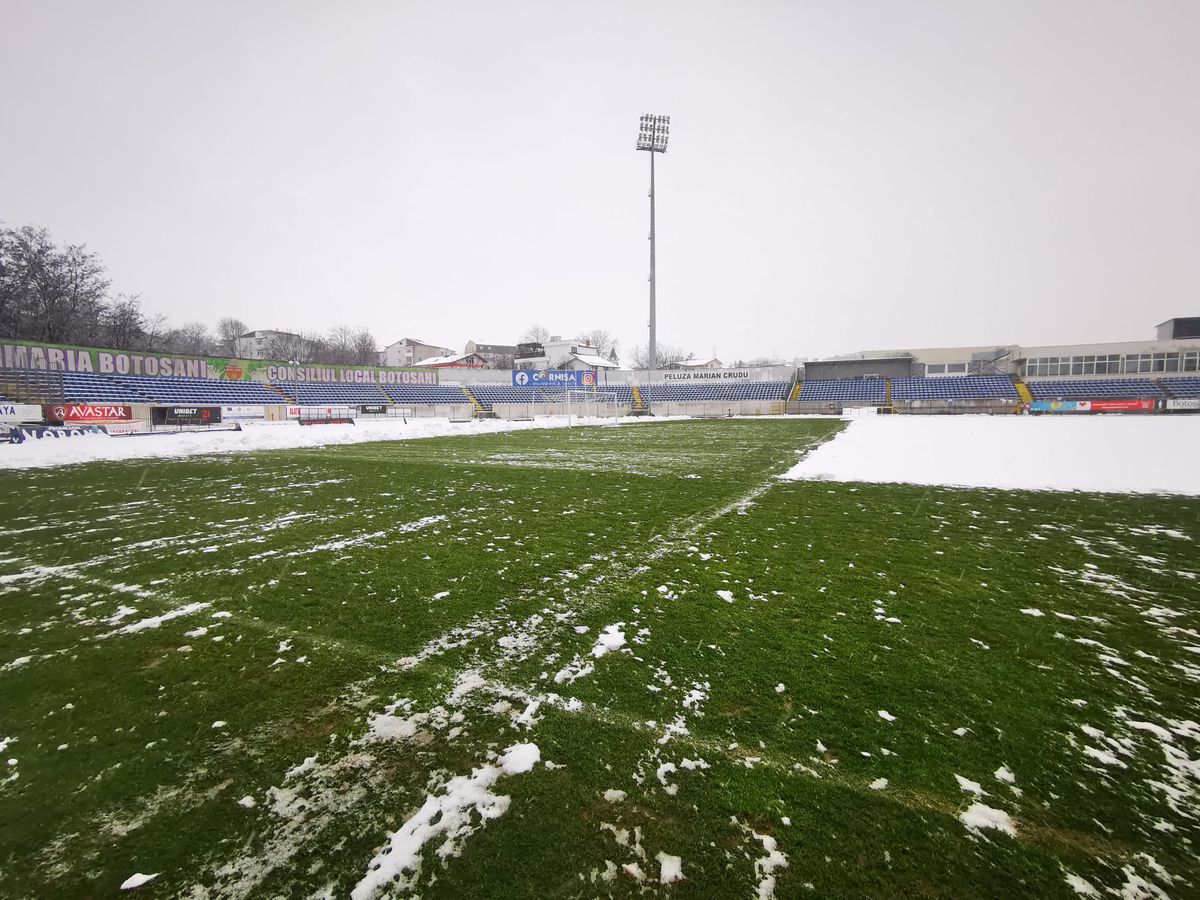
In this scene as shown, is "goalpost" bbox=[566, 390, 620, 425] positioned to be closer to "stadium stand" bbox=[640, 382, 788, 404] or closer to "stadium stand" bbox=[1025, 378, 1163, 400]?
"stadium stand" bbox=[640, 382, 788, 404]

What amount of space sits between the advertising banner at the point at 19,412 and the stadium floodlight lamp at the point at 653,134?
147ft

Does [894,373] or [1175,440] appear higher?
[894,373]

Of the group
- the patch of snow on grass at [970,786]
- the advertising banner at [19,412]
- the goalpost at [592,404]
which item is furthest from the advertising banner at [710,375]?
the patch of snow on grass at [970,786]

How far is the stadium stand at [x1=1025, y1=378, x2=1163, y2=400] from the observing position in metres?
45.6

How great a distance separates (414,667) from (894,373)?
62261mm

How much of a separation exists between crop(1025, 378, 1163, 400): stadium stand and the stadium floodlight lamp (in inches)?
1621

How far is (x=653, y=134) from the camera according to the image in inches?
1838

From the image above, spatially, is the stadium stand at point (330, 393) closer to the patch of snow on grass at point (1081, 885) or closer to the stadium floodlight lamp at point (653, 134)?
the stadium floodlight lamp at point (653, 134)

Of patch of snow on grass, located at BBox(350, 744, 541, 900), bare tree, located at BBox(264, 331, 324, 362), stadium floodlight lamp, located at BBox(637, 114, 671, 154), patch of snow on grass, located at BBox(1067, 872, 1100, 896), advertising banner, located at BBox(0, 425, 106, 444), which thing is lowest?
patch of snow on grass, located at BBox(1067, 872, 1100, 896)

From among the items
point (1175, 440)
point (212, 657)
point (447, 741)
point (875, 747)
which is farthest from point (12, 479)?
point (1175, 440)

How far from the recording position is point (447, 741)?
2.43 m

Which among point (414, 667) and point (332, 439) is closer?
point (414, 667)

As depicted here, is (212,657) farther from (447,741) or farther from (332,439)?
(332,439)

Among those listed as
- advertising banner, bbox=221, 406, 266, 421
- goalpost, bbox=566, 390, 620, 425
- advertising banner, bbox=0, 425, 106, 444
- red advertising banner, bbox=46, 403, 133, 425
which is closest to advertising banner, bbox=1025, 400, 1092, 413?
goalpost, bbox=566, 390, 620, 425
